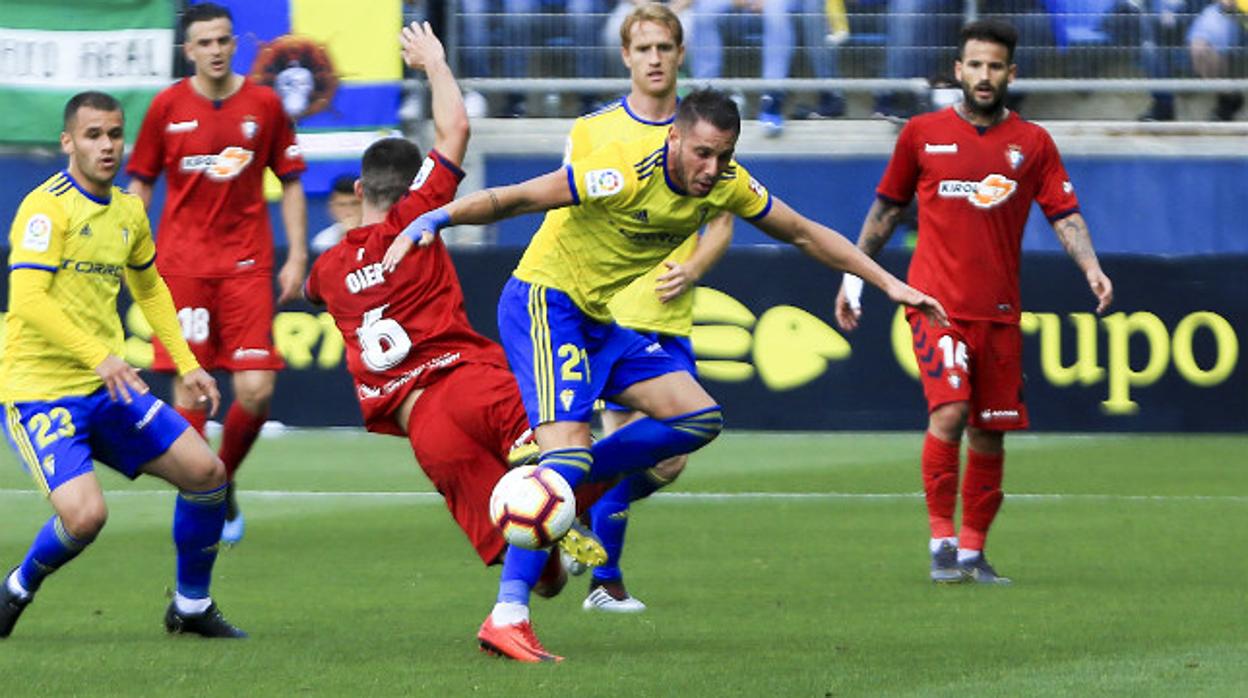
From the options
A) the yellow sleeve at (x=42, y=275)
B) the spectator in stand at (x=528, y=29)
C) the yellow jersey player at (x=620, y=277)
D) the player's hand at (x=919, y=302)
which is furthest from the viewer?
the spectator in stand at (x=528, y=29)

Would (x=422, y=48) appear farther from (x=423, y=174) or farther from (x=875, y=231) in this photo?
(x=875, y=231)

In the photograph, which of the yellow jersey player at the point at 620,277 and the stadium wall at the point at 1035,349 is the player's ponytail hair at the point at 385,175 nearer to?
the yellow jersey player at the point at 620,277

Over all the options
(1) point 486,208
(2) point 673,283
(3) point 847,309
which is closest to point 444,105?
(1) point 486,208

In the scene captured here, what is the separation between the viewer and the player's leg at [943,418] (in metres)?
9.64

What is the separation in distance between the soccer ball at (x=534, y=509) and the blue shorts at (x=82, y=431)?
4.21 ft

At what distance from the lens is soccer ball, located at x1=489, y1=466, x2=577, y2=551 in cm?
727

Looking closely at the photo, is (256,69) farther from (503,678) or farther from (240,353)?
(503,678)

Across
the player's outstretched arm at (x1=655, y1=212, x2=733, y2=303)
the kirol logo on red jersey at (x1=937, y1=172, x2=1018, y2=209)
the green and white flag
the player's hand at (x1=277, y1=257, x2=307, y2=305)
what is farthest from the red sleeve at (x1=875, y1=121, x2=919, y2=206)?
the green and white flag

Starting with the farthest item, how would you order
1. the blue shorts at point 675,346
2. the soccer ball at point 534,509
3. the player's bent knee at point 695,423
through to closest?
the blue shorts at point 675,346 → the player's bent knee at point 695,423 → the soccer ball at point 534,509

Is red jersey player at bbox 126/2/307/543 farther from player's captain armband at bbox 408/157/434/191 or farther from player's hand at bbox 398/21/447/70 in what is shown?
player's captain armband at bbox 408/157/434/191

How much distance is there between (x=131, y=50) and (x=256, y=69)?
111cm

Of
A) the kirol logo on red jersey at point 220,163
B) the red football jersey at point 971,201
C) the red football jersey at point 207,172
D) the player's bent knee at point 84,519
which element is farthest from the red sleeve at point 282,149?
the player's bent knee at point 84,519

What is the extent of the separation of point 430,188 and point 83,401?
1.39 m

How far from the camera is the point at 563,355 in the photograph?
7801 mm
